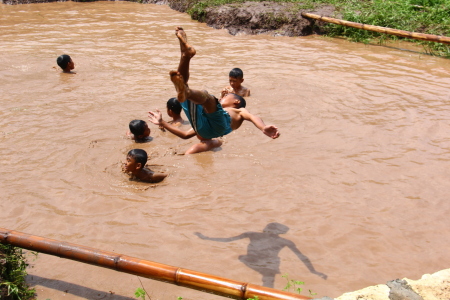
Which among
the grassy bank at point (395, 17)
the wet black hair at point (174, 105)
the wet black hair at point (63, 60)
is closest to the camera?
the wet black hair at point (174, 105)

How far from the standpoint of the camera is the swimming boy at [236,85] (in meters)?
7.39

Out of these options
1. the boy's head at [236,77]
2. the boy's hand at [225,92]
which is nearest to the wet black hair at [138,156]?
the boy's hand at [225,92]

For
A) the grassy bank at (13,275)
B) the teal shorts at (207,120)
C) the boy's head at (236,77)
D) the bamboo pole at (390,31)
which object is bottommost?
the grassy bank at (13,275)

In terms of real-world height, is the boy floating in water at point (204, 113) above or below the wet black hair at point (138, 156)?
above

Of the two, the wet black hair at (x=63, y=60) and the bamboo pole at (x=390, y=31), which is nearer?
the wet black hair at (x=63, y=60)

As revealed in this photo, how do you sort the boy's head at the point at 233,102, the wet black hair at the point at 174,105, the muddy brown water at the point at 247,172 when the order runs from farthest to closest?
the wet black hair at the point at 174,105, the boy's head at the point at 233,102, the muddy brown water at the point at 247,172

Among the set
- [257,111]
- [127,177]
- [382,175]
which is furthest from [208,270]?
[257,111]

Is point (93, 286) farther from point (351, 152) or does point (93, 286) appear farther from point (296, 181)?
point (351, 152)

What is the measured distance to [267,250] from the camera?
398 centimetres

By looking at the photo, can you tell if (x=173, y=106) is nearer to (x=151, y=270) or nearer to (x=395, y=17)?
(x=151, y=270)

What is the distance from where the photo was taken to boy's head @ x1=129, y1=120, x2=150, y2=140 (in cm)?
616

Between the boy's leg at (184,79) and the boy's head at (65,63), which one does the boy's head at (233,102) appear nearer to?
the boy's leg at (184,79)

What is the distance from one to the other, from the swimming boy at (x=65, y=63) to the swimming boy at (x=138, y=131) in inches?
124

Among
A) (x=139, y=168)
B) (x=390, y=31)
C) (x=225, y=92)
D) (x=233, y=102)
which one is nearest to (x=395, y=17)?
(x=390, y=31)
